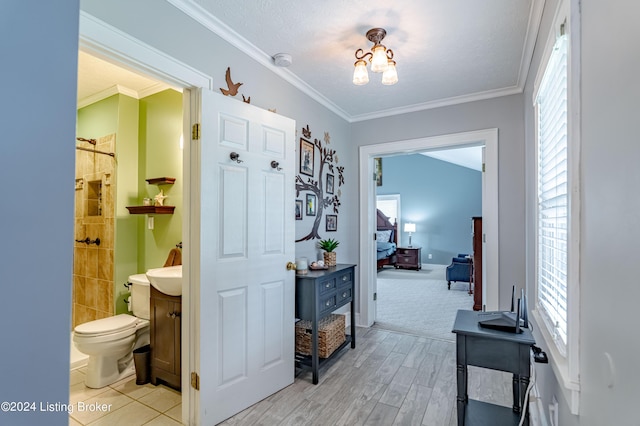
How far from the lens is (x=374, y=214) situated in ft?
12.9

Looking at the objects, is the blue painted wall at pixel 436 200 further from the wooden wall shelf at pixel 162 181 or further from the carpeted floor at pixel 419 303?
the wooden wall shelf at pixel 162 181

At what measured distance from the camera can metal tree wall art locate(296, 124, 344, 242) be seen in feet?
9.96

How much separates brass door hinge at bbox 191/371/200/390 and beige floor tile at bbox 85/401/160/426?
439 mm

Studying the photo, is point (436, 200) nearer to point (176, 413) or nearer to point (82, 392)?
point (176, 413)

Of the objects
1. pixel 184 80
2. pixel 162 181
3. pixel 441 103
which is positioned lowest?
pixel 162 181

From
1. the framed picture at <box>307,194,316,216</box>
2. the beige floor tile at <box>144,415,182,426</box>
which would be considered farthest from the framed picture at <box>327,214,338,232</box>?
the beige floor tile at <box>144,415,182,426</box>

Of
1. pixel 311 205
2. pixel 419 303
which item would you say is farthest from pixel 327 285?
pixel 419 303

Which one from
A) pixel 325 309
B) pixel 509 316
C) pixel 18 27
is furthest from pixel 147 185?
pixel 509 316

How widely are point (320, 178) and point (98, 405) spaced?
8.32 ft

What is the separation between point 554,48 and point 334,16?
3.94 ft

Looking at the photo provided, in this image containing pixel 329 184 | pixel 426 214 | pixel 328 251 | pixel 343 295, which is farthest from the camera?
pixel 426 214

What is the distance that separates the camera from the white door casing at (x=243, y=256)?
6.23ft

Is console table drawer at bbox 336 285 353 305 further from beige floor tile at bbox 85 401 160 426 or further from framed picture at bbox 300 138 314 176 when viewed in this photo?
beige floor tile at bbox 85 401 160 426

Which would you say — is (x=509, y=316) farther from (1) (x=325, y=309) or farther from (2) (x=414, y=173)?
(2) (x=414, y=173)
